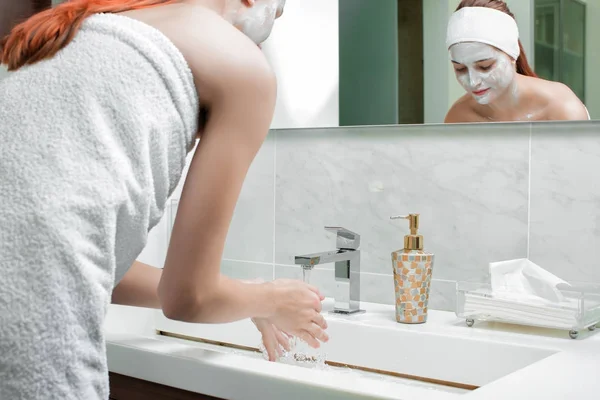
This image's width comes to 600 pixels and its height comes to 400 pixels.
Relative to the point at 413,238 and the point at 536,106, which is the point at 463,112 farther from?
the point at 413,238

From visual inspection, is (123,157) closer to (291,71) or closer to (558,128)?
(558,128)

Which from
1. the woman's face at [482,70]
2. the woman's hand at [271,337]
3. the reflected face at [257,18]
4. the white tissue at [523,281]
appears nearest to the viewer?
the reflected face at [257,18]

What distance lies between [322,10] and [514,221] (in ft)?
2.02

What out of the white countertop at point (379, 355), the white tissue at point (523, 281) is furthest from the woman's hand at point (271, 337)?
the white tissue at point (523, 281)

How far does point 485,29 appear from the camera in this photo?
1308mm

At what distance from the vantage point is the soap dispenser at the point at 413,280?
1.28 meters

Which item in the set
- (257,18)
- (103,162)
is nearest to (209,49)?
(103,162)

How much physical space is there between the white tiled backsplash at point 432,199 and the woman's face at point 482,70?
→ 6 cm

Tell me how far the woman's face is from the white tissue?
0.99 feet

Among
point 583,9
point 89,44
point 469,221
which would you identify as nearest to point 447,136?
point 469,221

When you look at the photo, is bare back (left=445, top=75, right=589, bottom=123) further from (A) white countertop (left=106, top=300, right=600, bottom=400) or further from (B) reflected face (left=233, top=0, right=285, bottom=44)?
(B) reflected face (left=233, top=0, right=285, bottom=44)

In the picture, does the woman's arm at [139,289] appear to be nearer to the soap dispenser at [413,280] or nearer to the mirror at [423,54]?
the soap dispenser at [413,280]

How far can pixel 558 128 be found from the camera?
1.25 m

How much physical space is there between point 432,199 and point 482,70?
0.26 meters
